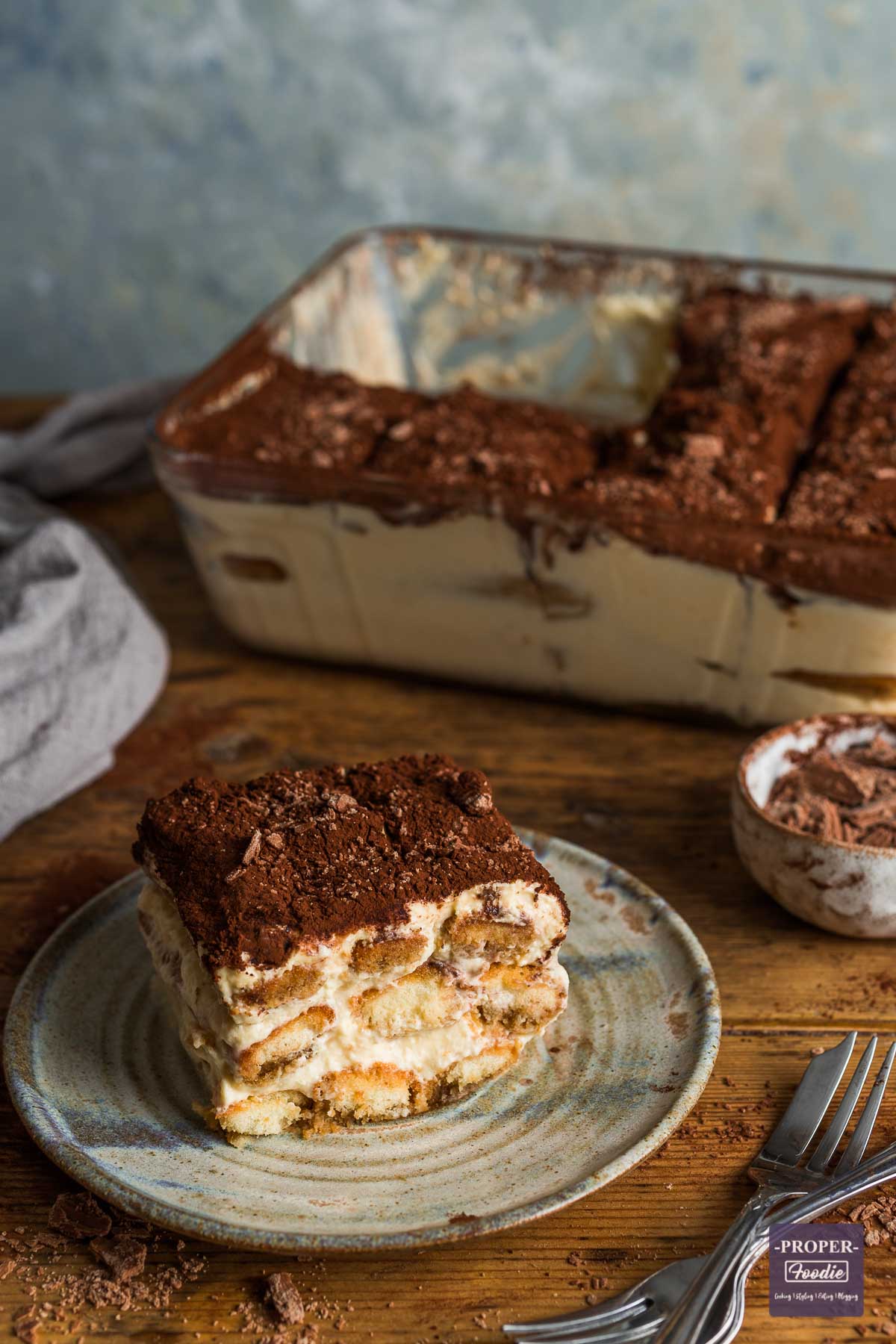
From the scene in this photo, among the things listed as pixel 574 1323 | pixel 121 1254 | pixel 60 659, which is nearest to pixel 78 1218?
pixel 121 1254

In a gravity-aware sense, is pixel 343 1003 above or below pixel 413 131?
below

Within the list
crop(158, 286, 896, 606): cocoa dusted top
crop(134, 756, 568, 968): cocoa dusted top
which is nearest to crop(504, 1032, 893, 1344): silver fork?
crop(134, 756, 568, 968): cocoa dusted top

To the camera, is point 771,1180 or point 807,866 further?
point 807,866

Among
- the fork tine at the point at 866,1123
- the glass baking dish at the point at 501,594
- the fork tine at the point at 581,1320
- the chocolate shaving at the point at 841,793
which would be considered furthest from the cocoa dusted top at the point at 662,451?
the fork tine at the point at 581,1320

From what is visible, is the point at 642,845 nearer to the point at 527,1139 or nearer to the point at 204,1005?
the point at 527,1139

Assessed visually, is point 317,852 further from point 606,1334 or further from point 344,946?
point 606,1334

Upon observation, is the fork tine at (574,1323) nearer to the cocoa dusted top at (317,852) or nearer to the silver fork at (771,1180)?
the silver fork at (771,1180)

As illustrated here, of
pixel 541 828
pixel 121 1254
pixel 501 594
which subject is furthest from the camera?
pixel 501 594
